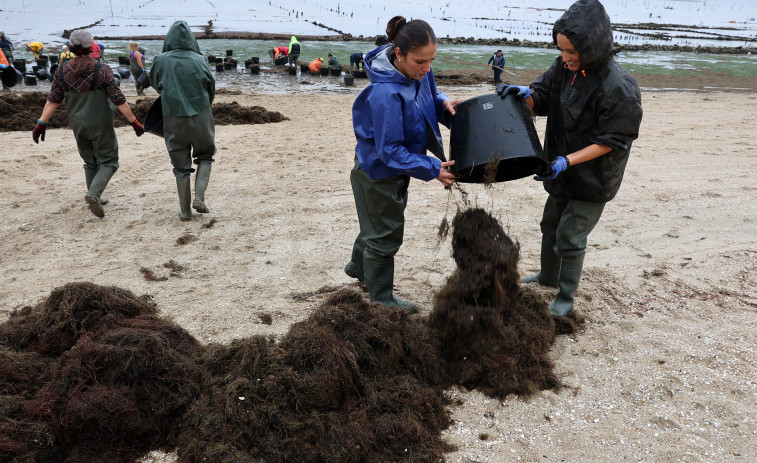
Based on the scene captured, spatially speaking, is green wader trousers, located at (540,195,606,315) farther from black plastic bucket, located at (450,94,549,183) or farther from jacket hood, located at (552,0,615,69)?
jacket hood, located at (552,0,615,69)

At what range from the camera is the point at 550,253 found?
382 centimetres

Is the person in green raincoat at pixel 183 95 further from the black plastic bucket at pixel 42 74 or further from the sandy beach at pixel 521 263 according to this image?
the black plastic bucket at pixel 42 74

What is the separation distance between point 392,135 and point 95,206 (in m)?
3.60

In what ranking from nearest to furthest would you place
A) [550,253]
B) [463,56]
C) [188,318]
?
[188,318]
[550,253]
[463,56]

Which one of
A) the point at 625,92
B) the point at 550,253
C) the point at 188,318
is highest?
the point at 625,92

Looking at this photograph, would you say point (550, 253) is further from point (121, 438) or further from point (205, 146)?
point (205, 146)

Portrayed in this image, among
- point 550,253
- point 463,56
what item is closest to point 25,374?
point 550,253

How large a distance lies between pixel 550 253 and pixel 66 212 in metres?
4.69

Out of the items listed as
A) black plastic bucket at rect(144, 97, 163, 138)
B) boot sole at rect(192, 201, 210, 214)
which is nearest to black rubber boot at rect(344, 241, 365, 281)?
boot sole at rect(192, 201, 210, 214)

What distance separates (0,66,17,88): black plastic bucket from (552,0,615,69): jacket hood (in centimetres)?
1313

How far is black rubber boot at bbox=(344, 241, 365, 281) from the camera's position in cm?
368

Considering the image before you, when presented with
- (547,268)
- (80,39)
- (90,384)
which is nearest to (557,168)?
(547,268)

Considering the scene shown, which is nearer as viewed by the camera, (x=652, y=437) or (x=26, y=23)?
(x=652, y=437)

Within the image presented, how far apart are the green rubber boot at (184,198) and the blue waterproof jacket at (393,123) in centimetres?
272
